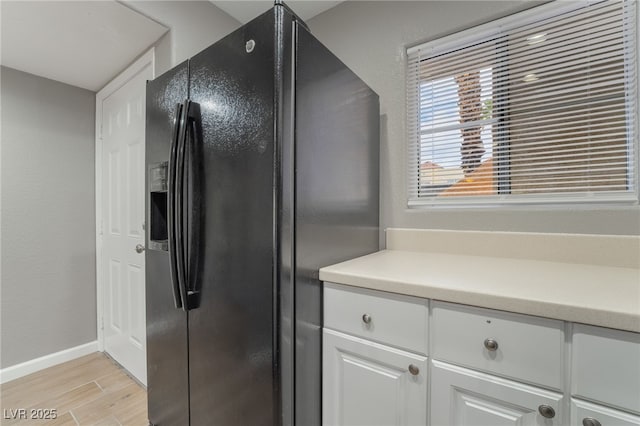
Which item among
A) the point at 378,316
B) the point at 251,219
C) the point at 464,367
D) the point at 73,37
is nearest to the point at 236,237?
the point at 251,219

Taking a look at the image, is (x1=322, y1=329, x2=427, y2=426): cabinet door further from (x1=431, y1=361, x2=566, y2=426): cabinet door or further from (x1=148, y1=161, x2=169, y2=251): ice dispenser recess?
(x1=148, y1=161, x2=169, y2=251): ice dispenser recess

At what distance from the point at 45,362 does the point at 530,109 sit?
11.8 ft

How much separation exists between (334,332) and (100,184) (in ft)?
8.11

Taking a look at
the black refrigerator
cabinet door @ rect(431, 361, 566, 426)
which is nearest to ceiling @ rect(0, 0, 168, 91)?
the black refrigerator

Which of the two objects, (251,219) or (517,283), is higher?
(251,219)

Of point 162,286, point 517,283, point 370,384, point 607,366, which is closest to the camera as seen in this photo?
point 607,366

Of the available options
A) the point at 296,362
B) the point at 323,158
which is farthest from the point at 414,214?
the point at 296,362

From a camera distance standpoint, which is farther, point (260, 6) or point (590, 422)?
point (260, 6)

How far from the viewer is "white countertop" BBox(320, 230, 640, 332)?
0.67 meters

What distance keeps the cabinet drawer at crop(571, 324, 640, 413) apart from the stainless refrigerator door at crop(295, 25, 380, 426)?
738 mm

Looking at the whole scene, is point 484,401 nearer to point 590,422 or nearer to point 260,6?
point 590,422

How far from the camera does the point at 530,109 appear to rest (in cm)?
133

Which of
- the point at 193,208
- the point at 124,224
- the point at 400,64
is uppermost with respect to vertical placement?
the point at 400,64

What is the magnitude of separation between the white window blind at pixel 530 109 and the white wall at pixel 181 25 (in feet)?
4.22
